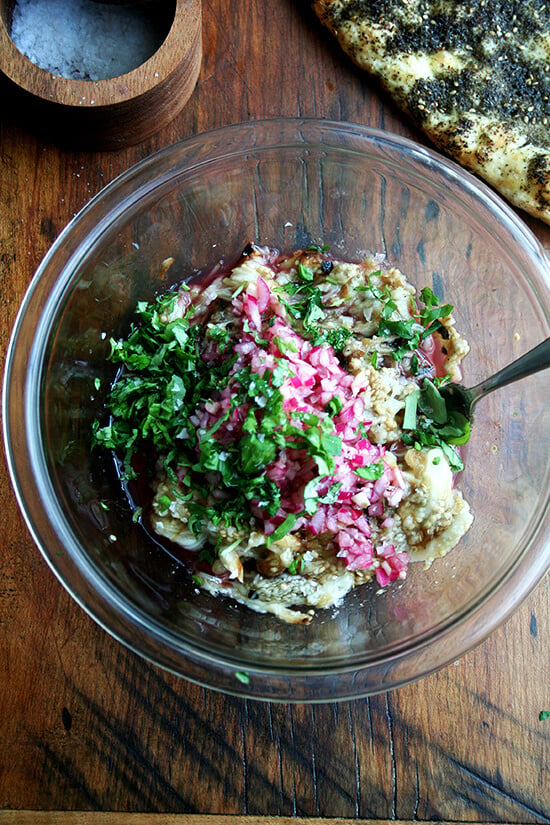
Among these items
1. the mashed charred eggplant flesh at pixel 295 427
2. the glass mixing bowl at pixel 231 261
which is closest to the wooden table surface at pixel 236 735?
the glass mixing bowl at pixel 231 261

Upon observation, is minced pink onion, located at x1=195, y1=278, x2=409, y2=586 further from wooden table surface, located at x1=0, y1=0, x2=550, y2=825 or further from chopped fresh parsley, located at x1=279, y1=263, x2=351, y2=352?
wooden table surface, located at x1=0, y1=0, x2=550, y2=825

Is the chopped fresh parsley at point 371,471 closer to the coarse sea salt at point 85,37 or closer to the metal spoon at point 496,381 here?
the metal spoon at point 496,381

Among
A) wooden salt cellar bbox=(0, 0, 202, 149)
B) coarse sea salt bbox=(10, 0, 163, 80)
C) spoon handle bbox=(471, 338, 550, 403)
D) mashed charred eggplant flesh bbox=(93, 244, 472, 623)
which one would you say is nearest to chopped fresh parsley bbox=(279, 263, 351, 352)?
mashed charred eggplant flesh bbox=(93, 244, 472, 623)

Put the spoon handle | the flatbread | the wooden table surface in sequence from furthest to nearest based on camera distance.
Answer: the flatbread, the wooden table surface, the spoon handle

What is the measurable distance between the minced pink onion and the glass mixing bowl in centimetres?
24

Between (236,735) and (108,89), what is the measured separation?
1589 mm

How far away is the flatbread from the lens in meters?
1.96

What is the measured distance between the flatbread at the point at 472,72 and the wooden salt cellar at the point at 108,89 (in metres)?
0.43

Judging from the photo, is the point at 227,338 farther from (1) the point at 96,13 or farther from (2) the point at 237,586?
(1) the point at 96,13

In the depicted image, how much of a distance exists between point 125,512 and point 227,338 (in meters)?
0.50

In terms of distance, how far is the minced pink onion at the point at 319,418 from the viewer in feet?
5.00

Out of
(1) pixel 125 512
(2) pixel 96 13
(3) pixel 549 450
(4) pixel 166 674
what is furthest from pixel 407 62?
(4) pixel 166 674

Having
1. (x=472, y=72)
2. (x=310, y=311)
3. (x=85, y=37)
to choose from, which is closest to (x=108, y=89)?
(x=85, y=37)

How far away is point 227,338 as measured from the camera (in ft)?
5.48
